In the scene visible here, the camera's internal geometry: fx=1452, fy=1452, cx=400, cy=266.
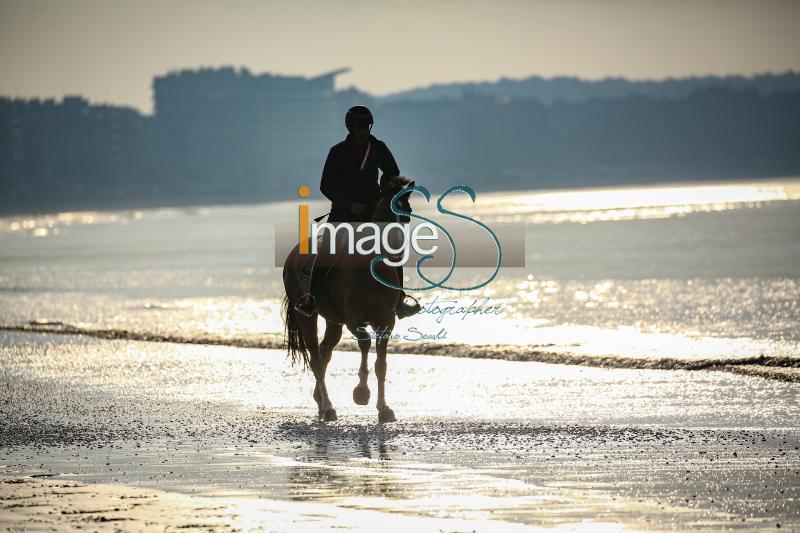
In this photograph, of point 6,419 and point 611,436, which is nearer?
point 611,436

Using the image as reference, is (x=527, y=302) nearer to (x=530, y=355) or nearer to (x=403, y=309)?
(x=530, y=355)

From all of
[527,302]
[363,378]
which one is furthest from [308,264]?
[527,302]

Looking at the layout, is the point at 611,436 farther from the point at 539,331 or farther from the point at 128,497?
the point at 539,331

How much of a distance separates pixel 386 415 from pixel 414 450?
1.54m

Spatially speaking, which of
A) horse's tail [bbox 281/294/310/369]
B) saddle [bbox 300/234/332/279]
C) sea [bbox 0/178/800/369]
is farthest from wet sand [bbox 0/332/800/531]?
sea [bbox 0/178/800/369]

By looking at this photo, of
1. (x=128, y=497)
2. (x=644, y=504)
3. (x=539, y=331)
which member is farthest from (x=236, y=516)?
(x=539, y=331)

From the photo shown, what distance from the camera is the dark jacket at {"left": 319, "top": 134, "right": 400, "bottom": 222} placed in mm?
12109

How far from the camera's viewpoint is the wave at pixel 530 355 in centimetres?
1554

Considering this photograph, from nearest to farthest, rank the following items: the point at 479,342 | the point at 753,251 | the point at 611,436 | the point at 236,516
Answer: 1. the point at 236,516
2. the point at 611,436
3. the point at 479,342
4. the point at 753,251

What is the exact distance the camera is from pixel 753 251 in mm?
50344

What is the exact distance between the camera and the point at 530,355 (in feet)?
57.4

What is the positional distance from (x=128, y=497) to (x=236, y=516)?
97 centimetres

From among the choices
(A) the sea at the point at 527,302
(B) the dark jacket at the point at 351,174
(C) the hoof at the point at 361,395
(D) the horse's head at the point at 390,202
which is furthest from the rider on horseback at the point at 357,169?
(A) the sea at the point at 527,302

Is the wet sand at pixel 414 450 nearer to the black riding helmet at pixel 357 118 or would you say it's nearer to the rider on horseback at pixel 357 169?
the rider on horseback at pixel 357 169
